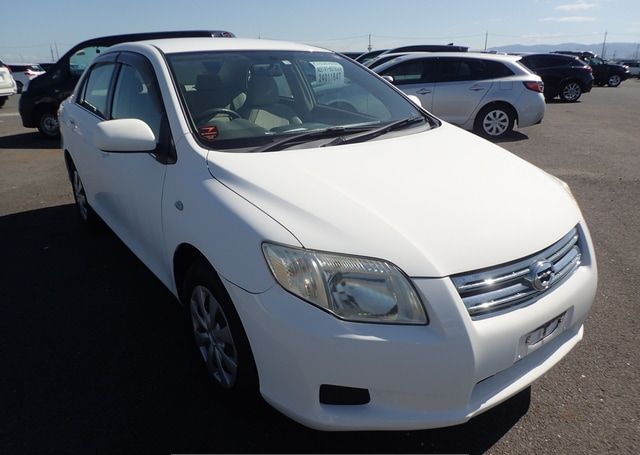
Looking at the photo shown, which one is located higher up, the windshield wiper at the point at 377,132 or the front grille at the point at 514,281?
the windshield wiper at the point at 377,132

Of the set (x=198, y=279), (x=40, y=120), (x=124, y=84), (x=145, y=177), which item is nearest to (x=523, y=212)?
(x=198, y=279)

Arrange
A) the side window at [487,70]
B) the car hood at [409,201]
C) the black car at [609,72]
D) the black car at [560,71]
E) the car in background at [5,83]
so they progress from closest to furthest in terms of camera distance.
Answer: the car hood at [409,201]
the side window at [487,70]
the car in background at [5,83]
the black car at [560,71]
the black car at [609,72]

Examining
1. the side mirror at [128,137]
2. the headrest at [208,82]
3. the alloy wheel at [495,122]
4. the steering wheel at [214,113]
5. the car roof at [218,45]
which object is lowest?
the alloy wheel at [495,122]

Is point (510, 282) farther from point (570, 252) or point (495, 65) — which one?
point (495, 65)

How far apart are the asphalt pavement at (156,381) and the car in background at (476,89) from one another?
16.5 ft

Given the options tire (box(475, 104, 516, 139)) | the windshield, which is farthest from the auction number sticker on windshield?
tire (box(475, 104, 516, 139))

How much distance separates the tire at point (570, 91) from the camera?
1706cm

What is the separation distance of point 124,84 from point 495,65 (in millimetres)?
7626

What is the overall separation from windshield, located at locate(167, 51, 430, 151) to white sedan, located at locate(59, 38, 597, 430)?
18mm

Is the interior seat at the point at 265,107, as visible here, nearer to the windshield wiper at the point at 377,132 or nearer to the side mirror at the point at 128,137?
the windshield wiper at the point at 377,132

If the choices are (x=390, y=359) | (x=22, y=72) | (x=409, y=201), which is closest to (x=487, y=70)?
(x=409, y=201)

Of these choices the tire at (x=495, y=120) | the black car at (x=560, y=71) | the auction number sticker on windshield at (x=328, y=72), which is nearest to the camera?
the auction number sticker on windshield at (x=328, y=72)

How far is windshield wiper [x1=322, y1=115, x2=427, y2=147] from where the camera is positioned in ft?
9.09

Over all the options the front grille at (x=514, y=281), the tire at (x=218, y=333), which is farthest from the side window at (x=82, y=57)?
the front grille at (x=514, y=281)
